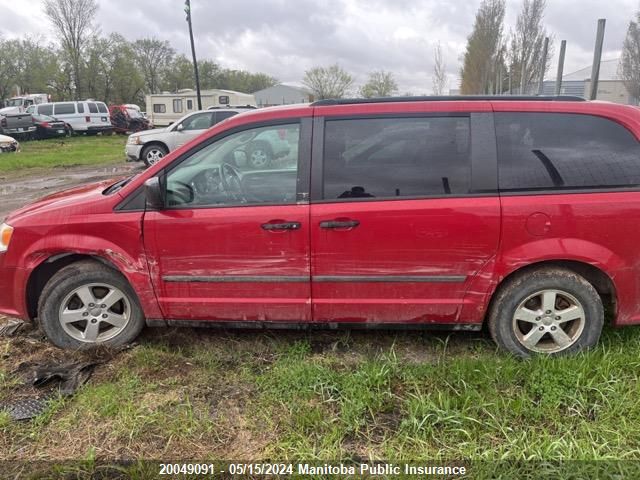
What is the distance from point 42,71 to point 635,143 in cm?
5963

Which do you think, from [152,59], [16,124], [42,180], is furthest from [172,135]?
[152,59]

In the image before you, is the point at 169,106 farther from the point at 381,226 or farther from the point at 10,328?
the point at 381,226

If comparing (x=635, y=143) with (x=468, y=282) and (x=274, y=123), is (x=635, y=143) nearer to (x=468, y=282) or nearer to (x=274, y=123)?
(x=468, y=282)

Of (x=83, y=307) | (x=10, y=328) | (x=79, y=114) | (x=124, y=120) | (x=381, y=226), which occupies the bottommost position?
(x=10, y=328)

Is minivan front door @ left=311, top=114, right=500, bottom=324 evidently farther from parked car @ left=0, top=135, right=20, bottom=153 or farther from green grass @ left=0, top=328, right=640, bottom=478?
parked car @ left=0, top=135, right=20, bottom=153

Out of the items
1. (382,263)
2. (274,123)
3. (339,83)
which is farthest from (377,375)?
(339,83)

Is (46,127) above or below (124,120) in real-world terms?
below

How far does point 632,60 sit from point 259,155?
30675 mm

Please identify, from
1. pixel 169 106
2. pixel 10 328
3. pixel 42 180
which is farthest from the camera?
pixel 169 106

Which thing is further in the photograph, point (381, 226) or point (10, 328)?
point (10, 328)

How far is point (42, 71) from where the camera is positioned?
49.6 m

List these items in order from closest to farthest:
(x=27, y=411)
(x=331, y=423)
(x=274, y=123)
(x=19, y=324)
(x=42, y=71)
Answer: (x=331, y=423), (x=27, y=411), (x=274, y=123), (x=19, y=324), (x=42, y=71)

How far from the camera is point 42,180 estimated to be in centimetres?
1191

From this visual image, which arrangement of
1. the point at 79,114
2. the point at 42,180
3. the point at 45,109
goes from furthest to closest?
the point at 45,109 → the point at 79,114 → the point at 42,180
